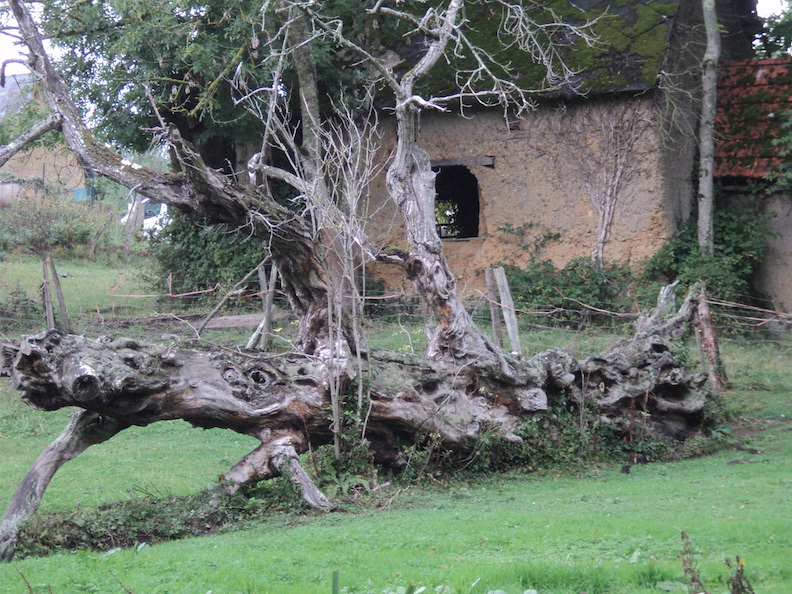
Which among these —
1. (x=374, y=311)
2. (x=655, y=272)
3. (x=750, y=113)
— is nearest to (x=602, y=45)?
(x=750, y=113)

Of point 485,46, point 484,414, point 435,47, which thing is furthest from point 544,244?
point 484,414

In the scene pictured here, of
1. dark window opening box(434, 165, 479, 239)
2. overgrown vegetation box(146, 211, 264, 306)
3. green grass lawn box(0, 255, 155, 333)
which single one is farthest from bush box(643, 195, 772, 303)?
green grass lawn box(0, 255, 155, 333)

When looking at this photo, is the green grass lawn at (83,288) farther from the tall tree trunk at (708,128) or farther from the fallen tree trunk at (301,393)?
the tall tree trunk at (708,128)

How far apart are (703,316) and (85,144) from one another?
850 centimetres

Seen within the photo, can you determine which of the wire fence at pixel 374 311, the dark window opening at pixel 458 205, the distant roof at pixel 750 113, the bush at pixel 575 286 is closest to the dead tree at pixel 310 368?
the wire fence at pixel 374 311

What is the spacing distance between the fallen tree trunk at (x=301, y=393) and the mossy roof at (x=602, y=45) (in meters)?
6.55

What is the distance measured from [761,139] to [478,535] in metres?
13.7

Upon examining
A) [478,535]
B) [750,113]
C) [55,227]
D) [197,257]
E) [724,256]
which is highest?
[750,113]

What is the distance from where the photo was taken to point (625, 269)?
16.3 meters

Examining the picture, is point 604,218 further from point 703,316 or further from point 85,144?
point 85,144

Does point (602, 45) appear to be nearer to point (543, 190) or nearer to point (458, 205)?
point (543, 190)

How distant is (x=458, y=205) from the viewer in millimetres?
25359

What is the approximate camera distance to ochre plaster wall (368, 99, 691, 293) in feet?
52.7

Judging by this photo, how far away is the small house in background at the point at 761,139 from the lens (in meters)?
16.6
